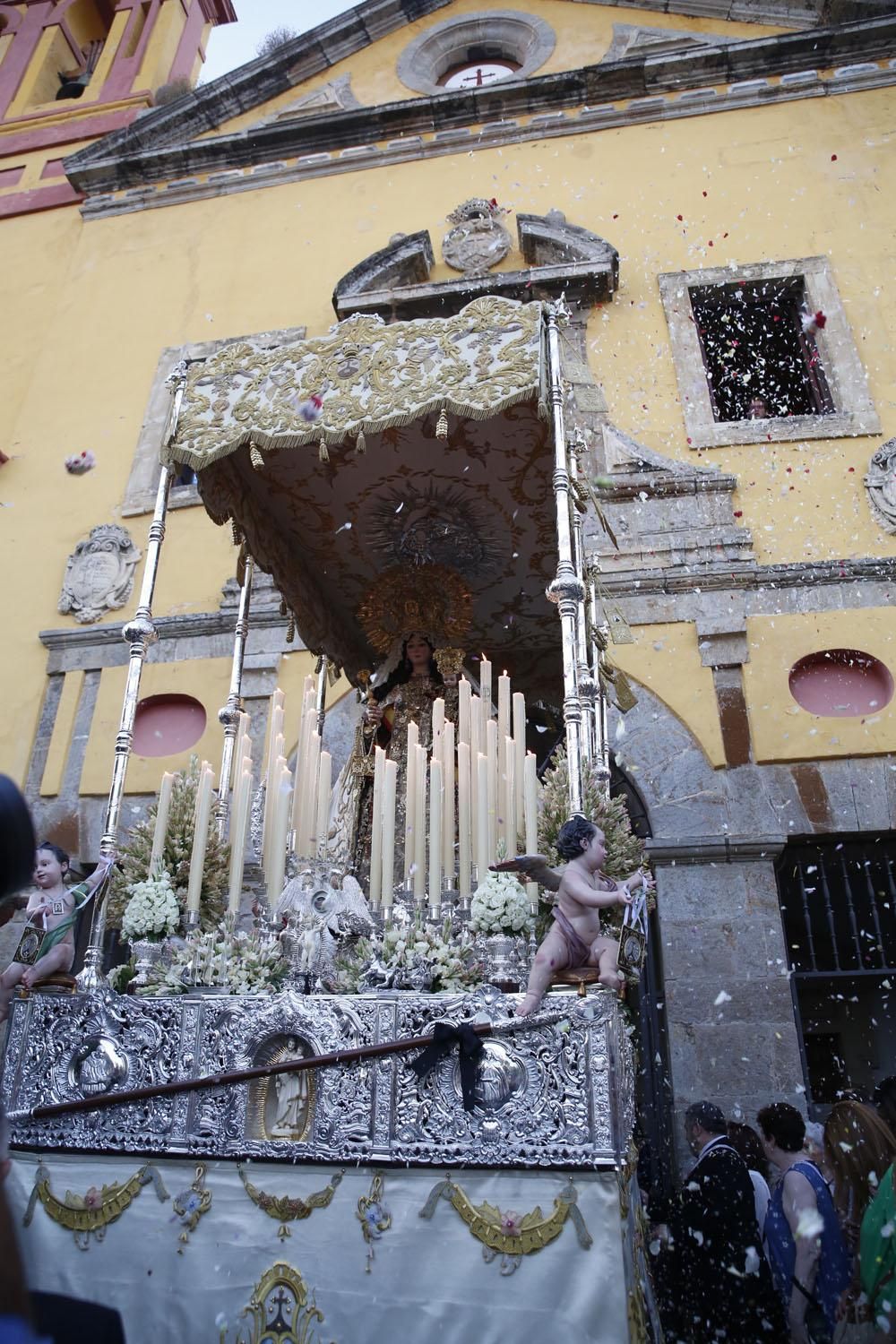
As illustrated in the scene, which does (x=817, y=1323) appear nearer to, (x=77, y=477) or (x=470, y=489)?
(x=470, y=489)

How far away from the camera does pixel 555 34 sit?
10523 millimetres

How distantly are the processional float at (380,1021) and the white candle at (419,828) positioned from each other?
0.02m

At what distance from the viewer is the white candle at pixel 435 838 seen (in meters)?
4.16

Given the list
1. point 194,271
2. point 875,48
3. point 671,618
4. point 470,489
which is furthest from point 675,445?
point 194,271

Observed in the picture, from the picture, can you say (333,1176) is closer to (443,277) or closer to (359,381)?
(359,381)

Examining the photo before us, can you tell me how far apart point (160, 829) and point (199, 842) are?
0.25m

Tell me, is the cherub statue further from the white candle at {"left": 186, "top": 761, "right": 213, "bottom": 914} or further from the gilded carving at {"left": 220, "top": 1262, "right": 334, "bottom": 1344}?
the gilded carving at {"left": 220, "top": 1262, "right": 334, "bottom": 1344}

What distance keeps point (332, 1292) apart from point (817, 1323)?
67.8 inches

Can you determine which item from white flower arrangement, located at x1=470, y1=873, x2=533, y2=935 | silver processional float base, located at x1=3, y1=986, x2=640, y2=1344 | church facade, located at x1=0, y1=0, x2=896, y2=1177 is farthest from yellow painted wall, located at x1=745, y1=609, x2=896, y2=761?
silver processional float base, located at x1=3, y1=986, x2=640, y2=1344

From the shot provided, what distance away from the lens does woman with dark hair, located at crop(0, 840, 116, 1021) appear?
4195mm

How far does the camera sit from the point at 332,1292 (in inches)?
126

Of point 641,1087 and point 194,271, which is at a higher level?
point 194,271

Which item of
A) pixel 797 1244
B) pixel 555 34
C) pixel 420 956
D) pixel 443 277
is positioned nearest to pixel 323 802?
pixel 420 956

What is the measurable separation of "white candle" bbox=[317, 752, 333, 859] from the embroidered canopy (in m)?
1.53
